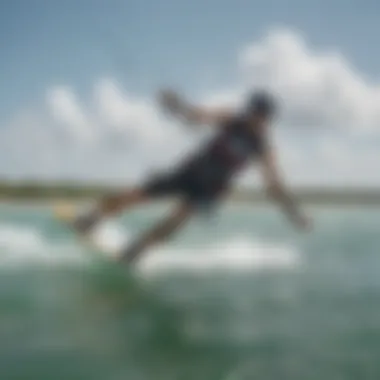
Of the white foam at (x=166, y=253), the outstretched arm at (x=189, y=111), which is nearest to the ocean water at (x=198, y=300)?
the white foam at (x=166, y=253)

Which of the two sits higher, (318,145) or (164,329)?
(318,145)

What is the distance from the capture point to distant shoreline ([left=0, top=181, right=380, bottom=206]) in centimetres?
190

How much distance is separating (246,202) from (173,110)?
0.96 feet

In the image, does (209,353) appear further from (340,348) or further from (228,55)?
(228,55)

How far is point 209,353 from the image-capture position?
1.89m

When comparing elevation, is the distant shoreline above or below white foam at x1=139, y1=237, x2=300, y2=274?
above

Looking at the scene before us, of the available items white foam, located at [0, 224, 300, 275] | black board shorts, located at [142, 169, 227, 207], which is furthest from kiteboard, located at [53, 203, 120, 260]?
black board shorts, located at [142, 169, 227, 207]

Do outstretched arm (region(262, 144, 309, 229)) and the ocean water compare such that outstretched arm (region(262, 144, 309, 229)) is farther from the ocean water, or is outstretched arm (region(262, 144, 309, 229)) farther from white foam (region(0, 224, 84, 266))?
white foam (region(0, 224, 84, 266))

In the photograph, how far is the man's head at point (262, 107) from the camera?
1.90 meters

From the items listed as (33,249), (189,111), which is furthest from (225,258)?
(33,249)

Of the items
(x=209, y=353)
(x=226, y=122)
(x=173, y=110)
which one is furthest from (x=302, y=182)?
(x=209, y=353)

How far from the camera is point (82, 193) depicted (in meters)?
1.91

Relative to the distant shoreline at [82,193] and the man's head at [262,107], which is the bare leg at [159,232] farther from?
the man's head at [262,107]

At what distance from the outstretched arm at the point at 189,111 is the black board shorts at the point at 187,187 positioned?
132 mm
